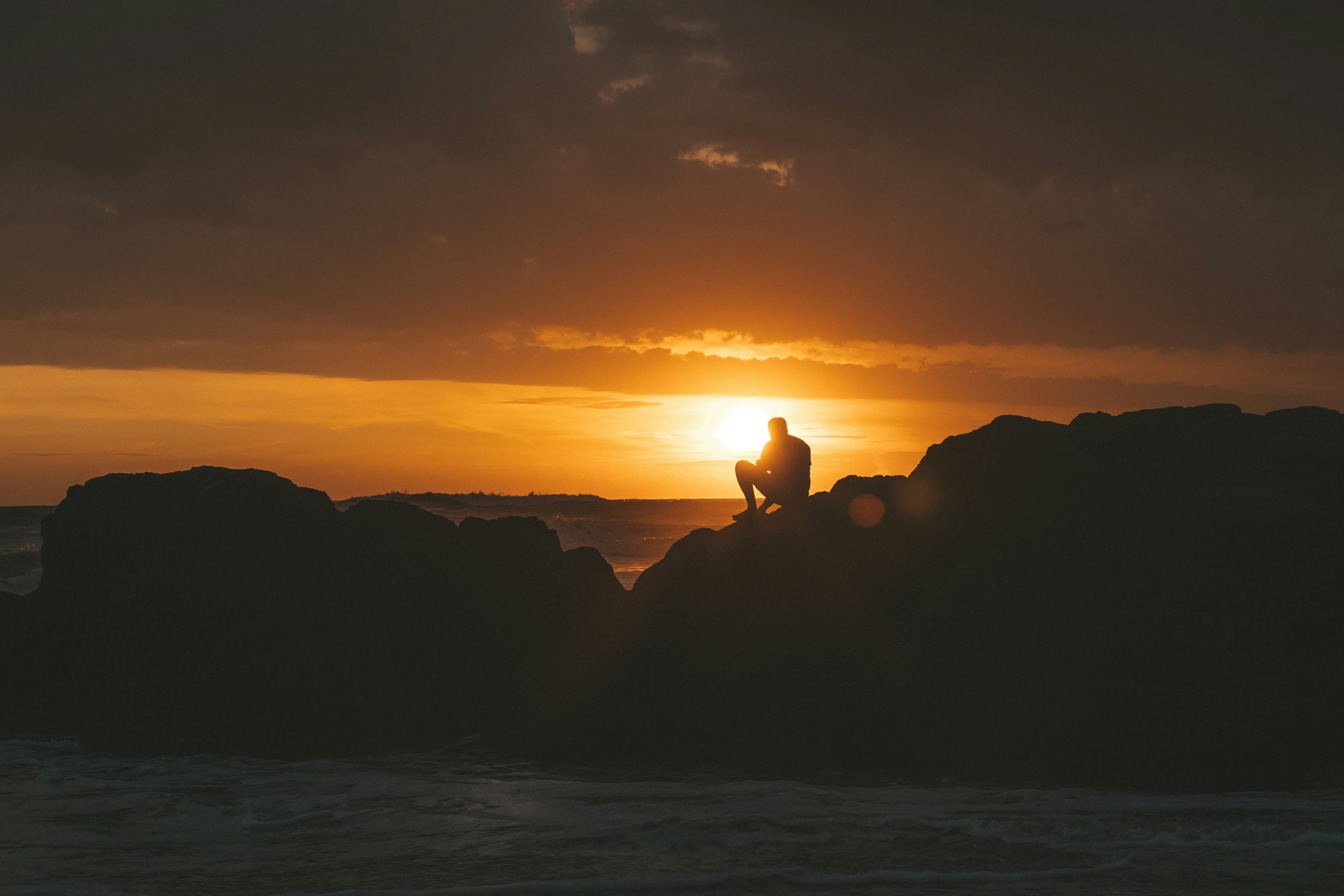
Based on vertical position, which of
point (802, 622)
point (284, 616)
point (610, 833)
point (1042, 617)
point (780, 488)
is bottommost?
point (610, 833)

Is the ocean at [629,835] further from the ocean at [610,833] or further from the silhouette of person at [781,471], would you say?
the silhouette of person at [781,471]

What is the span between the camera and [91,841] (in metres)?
7.71

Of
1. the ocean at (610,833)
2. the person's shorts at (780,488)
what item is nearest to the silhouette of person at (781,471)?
the person's shorts at (780,488)

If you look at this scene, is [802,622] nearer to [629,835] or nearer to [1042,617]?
[1042,617]

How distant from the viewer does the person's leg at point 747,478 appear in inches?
485

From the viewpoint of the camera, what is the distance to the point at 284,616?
11.6 meters

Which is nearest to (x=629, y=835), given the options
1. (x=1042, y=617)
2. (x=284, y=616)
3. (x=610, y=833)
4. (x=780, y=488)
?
(x=610, y=833)

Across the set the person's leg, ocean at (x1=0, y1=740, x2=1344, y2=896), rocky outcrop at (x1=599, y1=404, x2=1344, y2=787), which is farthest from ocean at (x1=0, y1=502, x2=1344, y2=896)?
the person's leg

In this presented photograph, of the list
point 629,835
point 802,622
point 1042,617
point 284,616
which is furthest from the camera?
point 284,616

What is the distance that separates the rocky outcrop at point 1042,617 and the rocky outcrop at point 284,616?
1.92m

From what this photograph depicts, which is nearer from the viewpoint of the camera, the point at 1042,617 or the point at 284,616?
the point at 1042,617

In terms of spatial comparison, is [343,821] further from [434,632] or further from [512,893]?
[434,632]

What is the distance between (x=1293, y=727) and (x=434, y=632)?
9.26 meters

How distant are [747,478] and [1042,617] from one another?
414cm
